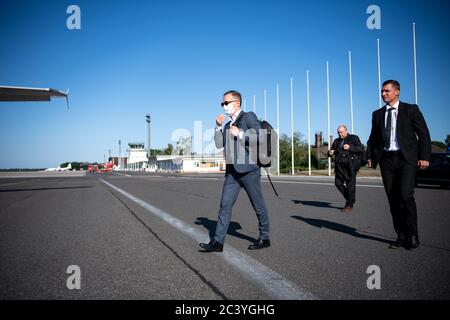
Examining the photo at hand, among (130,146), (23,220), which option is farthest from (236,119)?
(130,146)

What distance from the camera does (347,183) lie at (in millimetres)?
7977

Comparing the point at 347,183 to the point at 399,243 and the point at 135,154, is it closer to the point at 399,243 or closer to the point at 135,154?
the point at 399,243

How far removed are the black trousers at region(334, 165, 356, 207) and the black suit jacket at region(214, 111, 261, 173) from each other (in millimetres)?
4441

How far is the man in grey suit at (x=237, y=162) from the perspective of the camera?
399cm

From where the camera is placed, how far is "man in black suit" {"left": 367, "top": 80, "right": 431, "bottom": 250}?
4062 millimetres

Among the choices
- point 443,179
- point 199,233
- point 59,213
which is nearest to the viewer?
point 199,233

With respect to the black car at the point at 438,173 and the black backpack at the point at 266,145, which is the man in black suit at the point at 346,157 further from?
the black car at the point at 438,173

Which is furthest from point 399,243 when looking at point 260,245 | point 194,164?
point 194,164

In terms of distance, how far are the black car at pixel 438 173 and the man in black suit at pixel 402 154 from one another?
12.4 m

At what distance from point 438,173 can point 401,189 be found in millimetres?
12734
